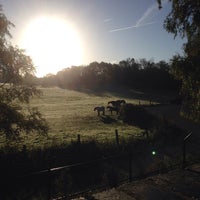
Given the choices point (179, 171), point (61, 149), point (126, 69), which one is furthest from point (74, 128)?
point (126, 69)

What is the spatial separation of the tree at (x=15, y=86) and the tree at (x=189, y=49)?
883cm

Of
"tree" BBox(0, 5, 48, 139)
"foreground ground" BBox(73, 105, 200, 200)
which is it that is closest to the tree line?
"tree" BBox(0, 5, 48, 139)

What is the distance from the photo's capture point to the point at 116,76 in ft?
385

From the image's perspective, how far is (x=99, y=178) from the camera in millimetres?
17438

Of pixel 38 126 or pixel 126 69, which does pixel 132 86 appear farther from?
pixel 38 126

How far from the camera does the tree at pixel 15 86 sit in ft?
60.2

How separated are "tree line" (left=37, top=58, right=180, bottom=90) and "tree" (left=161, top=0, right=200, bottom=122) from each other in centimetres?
8708

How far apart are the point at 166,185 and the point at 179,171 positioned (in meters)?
1.65

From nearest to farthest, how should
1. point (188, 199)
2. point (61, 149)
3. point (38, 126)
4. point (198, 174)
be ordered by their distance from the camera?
point (188, 199), point (198, 174), point (38, 126), point (61, 149)

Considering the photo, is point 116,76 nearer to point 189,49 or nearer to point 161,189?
point 189,49

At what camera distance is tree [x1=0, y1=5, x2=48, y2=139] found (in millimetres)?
18344

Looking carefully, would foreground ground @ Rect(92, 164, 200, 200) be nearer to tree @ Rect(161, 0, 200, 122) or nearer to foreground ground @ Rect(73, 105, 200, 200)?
foreground ground @ Rect(73, 105, 200, 200)

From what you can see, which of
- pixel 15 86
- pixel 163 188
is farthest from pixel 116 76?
pixel 163 188

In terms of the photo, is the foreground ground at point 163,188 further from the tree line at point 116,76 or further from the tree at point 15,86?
the tree line at point 116,76
